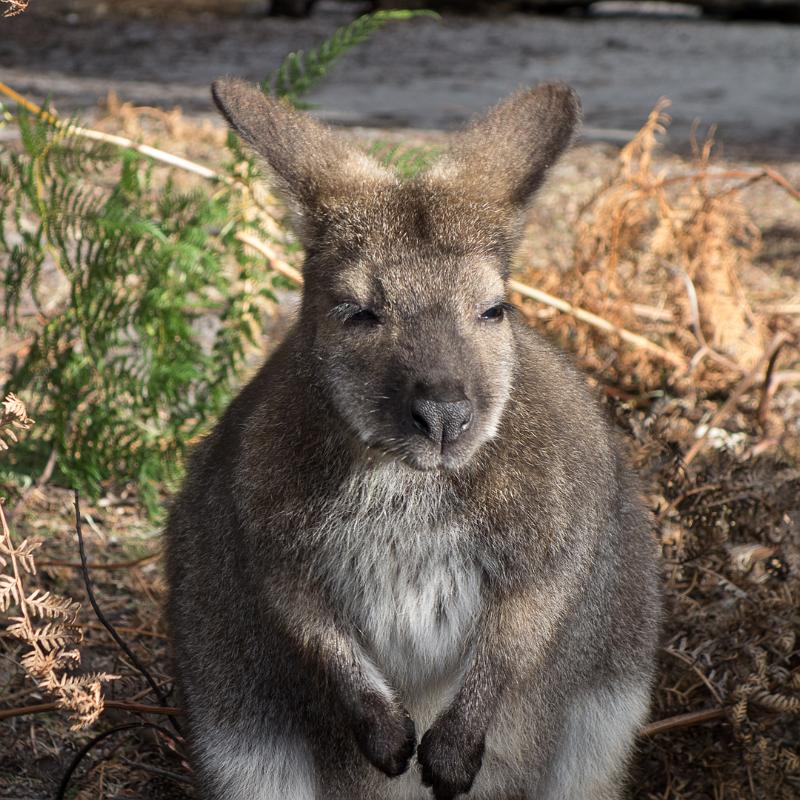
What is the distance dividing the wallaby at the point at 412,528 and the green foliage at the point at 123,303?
1.31m

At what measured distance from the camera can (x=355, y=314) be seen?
2.83 metres

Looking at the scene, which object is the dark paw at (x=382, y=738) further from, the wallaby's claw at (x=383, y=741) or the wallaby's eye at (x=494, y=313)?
the wallaby's eye at (x=494, y=313)

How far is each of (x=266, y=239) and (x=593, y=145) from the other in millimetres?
4433

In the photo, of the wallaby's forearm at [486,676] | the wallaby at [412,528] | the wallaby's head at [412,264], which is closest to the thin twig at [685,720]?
the wallaby at [412,528]

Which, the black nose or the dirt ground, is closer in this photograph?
the black nose

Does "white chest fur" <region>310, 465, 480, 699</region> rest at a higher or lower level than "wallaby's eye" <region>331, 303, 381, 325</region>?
lower

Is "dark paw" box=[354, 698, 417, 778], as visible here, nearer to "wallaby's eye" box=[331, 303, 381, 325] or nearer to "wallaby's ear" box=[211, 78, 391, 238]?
"wallaby's eye" box=[331, 303, 381, 325]

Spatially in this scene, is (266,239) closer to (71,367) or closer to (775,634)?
(71,367)

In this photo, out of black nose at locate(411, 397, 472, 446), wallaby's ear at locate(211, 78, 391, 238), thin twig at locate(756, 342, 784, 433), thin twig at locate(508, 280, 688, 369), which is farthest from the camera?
thin twig at locate(508, 280, 688, 369)

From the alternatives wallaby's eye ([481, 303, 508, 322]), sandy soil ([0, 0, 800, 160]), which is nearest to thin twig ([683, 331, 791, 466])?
wallaby's eye ([481, 303, 508, 322])

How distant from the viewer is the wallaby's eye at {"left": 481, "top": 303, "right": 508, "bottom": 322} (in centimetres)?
288

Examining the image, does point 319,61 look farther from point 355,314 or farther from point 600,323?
point 355,314

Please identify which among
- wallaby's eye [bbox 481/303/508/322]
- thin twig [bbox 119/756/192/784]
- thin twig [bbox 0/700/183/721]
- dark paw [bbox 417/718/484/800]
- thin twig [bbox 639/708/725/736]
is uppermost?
wallaby's eye [bbox 481/303/508/322]

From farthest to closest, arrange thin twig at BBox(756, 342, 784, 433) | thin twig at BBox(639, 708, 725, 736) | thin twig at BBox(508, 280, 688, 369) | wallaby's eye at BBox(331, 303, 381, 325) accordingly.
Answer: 1. thin twig at BBox(508, 280, 688, 369)
2. thin twig at BBox(756, 342, 784, 433)
3. thin twig at BBox(639, 708, 725, 736)
4. wallaby's eye at BBox(331, 303, 381, 325)
